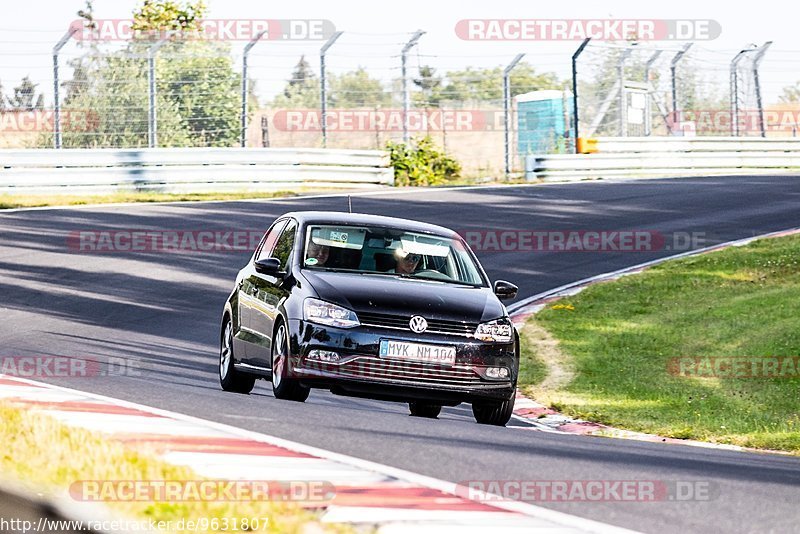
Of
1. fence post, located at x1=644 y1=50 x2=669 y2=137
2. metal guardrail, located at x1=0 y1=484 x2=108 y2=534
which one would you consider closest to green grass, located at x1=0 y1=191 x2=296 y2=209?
fence post, located at x1=644 y1=50 x2=669 y2=137

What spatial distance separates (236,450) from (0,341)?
7.56 m

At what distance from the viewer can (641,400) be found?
12953 mm

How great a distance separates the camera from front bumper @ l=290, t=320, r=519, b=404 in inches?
385

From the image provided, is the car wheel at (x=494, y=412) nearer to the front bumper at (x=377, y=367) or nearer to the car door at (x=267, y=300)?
the front bumper at (x=377, y=367)

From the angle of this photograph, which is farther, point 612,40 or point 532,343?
point 612,40

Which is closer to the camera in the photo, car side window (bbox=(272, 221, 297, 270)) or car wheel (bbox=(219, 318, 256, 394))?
car side window (bbox=(272, 221, 297, 270))

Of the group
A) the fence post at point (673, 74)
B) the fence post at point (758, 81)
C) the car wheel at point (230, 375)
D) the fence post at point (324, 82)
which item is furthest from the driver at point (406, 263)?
the fence post at point (758, 81)

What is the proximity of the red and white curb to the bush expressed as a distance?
81.0ft

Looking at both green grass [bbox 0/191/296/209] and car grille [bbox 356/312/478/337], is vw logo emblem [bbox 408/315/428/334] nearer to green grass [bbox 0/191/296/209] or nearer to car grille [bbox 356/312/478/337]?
car grille [bbox 356/312/478/337]

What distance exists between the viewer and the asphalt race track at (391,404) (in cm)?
732

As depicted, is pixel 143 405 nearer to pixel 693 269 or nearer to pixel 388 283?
pixel 388 283

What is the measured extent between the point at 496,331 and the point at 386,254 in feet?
4.18

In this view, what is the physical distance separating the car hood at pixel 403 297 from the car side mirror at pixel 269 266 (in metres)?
0.30

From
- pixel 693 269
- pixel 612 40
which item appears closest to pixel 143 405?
pixel 693 269
